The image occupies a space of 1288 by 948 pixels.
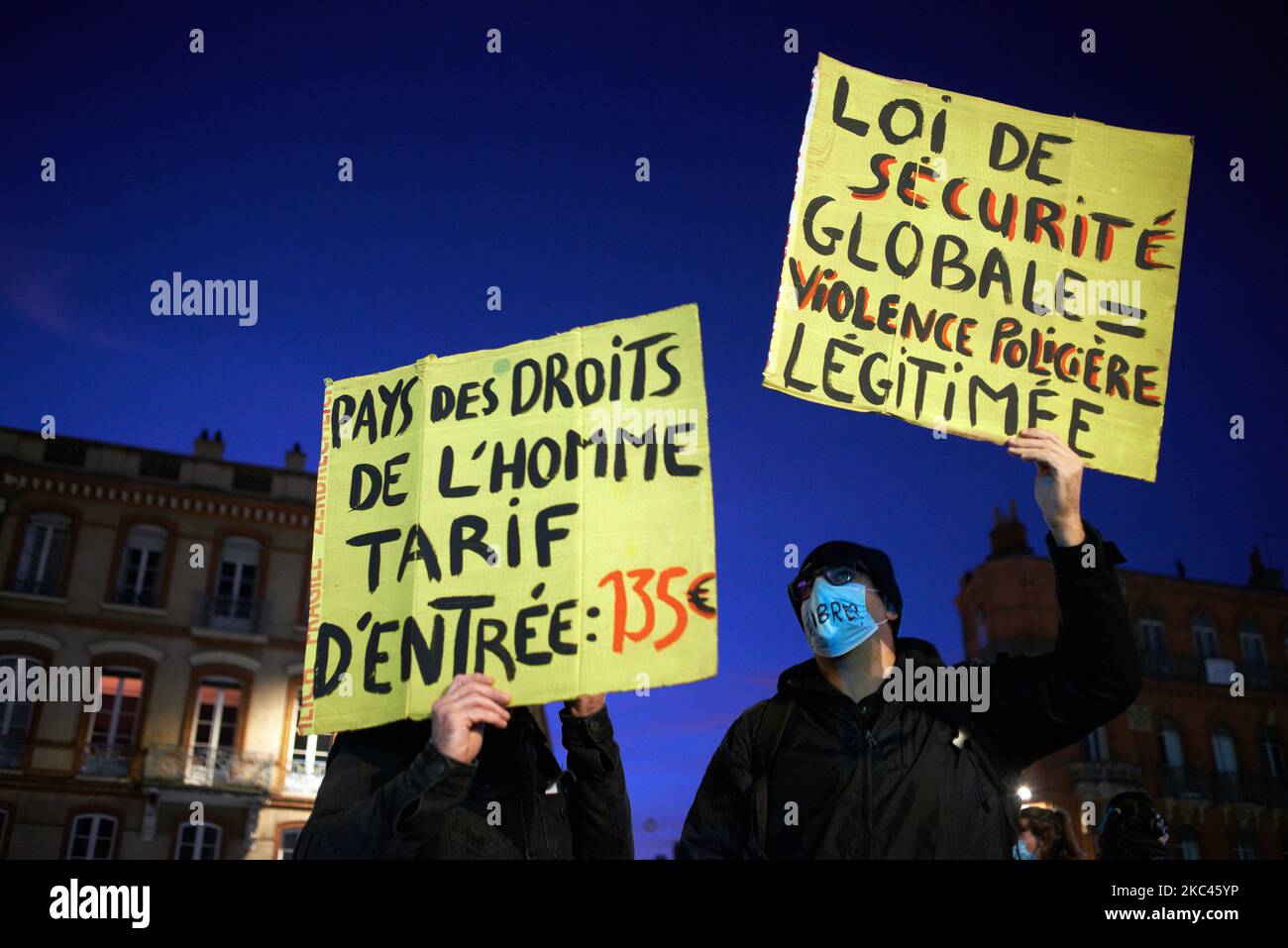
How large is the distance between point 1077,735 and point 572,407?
2.02m

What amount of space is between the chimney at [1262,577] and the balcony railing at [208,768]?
1413 inches

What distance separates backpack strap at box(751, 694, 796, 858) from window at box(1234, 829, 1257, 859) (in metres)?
39.9

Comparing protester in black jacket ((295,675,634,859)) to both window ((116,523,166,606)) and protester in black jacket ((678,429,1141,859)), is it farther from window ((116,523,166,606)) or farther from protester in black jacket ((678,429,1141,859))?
window ((116,523,166,606))

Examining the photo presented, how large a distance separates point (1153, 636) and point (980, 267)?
40.0m

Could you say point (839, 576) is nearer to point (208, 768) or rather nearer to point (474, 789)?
point (474, 789)

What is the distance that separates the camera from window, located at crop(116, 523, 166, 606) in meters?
29.3

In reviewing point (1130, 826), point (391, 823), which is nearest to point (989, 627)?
point (1130, 826)

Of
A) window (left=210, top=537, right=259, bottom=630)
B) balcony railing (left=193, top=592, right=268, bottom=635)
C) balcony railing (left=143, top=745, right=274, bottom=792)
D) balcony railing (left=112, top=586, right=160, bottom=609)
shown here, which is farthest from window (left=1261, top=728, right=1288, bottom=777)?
balcony railing (left=112, top=586, right=160, bottom=609)

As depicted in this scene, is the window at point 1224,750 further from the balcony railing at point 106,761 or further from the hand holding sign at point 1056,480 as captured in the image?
the hand holding sign at point 1056,480

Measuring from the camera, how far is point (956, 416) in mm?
4227

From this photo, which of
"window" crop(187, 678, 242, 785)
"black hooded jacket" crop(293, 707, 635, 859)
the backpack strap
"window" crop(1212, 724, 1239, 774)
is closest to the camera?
"black hooded jacket" crop(293, 707, 635, 859)

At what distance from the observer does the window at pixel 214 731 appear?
27703 millimetres
